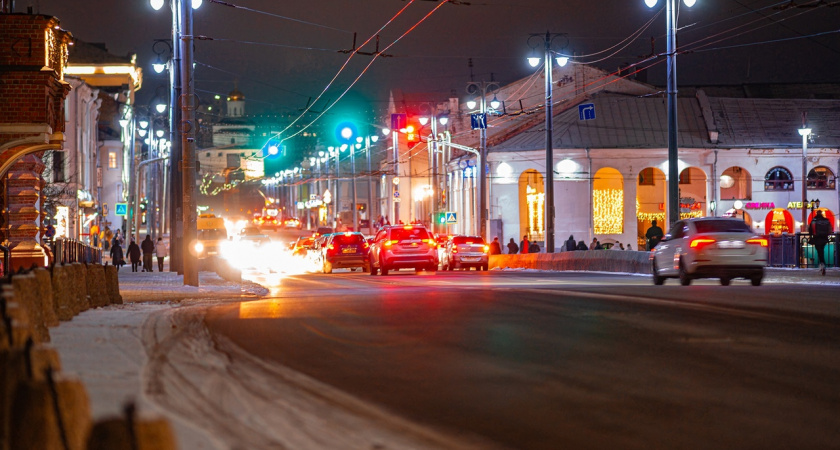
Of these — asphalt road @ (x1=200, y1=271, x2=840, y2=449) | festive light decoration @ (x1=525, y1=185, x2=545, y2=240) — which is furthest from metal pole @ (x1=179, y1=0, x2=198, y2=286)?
festive light decoration @ (x1=525, y1=185, x2=545, y2=240)

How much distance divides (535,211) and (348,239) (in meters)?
30.9

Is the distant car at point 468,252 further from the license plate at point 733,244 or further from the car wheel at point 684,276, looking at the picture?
the license plate at point 733,244

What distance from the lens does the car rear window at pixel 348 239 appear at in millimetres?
46031

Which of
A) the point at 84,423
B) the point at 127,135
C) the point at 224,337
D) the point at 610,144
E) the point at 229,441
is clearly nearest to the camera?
the point at 84,423

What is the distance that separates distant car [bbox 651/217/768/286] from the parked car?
47.7ft

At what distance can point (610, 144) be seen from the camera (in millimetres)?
70750

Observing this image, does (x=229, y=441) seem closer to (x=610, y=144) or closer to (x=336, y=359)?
(x=336, y=359)

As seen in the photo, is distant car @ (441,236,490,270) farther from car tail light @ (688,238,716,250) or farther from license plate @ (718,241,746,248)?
license plate @ (718,241,746,248)

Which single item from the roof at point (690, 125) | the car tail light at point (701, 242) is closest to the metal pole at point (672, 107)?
the car tail light at point (701, 242)

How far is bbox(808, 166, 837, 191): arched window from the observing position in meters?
70.1

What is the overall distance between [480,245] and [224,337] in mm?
34434

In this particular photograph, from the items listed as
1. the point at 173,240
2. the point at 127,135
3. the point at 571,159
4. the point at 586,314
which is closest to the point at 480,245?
the point at 173,240

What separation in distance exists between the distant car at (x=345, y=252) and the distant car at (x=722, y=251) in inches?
846

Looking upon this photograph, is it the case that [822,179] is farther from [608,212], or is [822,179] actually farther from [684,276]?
[684,276]
